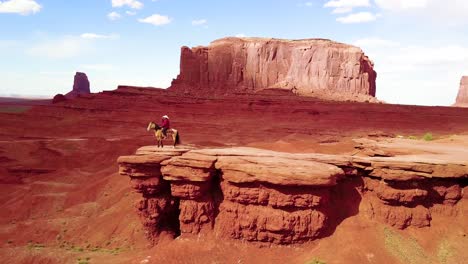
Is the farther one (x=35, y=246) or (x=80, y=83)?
(x=80, y=83)

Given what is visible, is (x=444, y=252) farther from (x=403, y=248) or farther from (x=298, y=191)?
(x=298, y=191)

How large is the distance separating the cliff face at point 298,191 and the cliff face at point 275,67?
2194 inches

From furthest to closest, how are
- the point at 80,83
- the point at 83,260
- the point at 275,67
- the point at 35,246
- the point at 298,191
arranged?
the point at 80,83
the point at 275,67
the point at 35,246
the point at 83,260
the point at 298,191

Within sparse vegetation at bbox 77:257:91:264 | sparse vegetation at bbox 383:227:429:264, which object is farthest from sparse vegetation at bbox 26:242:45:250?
sparse vegetation at bbox 383:227:429:264

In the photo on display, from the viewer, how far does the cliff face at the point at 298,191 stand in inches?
453

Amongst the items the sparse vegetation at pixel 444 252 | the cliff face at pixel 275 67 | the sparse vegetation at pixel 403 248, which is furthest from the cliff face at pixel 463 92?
the sparse vegetation at pixel 403 248

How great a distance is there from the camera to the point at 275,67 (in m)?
72.5

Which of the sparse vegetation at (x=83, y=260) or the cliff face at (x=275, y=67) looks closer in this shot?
the sparse vegetation at (x=83, y=260)

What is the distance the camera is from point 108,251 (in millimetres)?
14820

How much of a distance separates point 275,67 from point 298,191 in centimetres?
6259

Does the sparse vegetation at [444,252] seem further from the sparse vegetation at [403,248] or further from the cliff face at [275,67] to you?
the cliff face at [275,67]

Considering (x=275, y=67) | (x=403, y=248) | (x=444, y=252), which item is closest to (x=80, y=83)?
(x=275, y=67)

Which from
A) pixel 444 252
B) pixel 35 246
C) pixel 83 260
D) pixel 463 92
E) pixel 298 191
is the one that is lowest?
pixel 35 246

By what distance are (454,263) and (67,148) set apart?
112 feet
